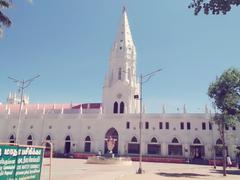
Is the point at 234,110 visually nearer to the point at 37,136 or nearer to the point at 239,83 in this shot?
the point at 239,83

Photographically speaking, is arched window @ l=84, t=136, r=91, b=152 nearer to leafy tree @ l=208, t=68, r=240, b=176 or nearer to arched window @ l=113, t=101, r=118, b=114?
arched window @ l=113, t=101, r=118, b=114

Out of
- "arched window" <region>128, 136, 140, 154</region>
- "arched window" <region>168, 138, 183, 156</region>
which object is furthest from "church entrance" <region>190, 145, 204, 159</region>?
"arched window" <region>128, 136, 140, 154</region>

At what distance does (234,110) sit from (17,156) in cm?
2590

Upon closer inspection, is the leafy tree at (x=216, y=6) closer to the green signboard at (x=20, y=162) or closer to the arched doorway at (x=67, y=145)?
the green signboard at (x=20, y=162)

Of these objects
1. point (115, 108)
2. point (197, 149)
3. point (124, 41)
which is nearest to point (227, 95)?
point (197, 149)

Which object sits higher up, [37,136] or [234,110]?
[234,110]

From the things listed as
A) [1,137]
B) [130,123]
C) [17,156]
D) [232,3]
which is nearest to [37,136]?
[1,137]

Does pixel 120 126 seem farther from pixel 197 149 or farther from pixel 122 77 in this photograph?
pixel 197 149

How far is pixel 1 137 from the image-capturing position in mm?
55094

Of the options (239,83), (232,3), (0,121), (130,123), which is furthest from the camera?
(0,121)

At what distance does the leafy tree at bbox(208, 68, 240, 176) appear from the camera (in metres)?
27.2

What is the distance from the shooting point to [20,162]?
744cm

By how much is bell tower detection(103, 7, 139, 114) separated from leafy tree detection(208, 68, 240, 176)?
82.4 ft

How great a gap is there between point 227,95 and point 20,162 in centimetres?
2485
